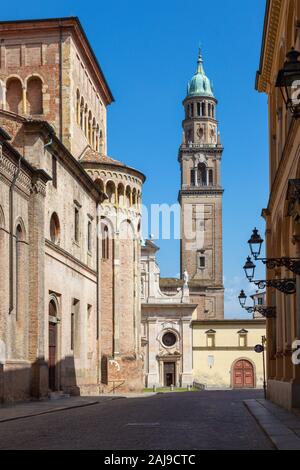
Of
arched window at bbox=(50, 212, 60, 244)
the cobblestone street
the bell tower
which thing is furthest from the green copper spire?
the cobblestone street

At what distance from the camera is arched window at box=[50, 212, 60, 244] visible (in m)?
35.3

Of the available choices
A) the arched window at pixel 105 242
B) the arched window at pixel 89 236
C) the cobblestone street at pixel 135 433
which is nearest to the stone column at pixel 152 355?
the arched window at pixel 105 242

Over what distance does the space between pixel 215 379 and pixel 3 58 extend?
140 ft

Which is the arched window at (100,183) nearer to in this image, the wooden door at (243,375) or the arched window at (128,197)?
the arched window at (128,197)

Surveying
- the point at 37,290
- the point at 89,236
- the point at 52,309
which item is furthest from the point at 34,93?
the point at 37,290

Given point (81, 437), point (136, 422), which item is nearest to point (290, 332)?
point (136, 422)

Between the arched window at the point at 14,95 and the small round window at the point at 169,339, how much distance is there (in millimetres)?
40096

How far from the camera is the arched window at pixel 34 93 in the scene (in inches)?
1754

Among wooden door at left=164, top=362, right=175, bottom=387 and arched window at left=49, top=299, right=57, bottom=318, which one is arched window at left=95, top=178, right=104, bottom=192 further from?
wooden door at left=164, top=362, right=175, bottom=387

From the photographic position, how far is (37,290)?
3102cm

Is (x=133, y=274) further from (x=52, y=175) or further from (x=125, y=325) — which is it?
(x=52, y=175)

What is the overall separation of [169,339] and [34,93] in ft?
133

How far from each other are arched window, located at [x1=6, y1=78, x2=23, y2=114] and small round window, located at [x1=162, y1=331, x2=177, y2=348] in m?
40.1

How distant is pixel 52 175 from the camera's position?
34.8 metres
